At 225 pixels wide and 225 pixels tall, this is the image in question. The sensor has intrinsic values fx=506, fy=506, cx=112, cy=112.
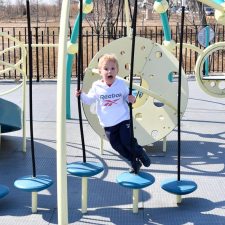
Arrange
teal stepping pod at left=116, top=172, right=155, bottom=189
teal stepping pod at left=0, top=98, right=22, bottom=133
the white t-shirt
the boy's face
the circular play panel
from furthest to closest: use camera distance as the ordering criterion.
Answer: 1. teal stepping pod at left=0, top=98, right=22, bottom=133
2. the circular play panel
3. the white t-shirt
4. the boy's face
5. teal stepping pod at left=116, top=172, right=155, bottom=189

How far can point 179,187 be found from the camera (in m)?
4.00

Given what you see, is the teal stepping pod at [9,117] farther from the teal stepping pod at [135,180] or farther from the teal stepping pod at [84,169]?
the teal stepping pod at [135,180]

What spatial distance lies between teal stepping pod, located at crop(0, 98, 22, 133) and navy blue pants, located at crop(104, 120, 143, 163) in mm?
1791

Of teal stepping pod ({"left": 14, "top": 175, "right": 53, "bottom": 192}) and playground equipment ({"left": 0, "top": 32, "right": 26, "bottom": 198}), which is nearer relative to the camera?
teal stepping pod ({"left": 14, "top": 175, "right": 53, "bottom": 192})

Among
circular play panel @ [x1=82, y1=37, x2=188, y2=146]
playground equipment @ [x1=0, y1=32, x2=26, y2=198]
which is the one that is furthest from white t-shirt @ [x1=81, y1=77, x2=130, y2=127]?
playground equipment @ [x1=0, y1=32, x2=26, y2=198]

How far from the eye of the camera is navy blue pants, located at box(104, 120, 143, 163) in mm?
4094

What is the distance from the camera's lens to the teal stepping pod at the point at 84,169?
12.6 ft

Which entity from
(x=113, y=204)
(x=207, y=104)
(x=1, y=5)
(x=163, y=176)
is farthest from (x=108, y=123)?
(x=1, y=5)

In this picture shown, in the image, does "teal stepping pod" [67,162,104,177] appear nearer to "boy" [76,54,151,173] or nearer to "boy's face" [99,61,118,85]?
"boy" [76,54,151,173]

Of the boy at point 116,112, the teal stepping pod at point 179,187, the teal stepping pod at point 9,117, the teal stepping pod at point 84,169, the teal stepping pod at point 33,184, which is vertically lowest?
the teal stepping pod at point 179,187

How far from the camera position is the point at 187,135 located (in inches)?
257

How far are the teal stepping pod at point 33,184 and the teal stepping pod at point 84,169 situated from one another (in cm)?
22

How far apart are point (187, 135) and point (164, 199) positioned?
2.32 meters

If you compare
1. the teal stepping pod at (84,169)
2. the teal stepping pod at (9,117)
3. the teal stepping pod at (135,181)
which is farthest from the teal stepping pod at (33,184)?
the teal stepping pod at (9,117)
